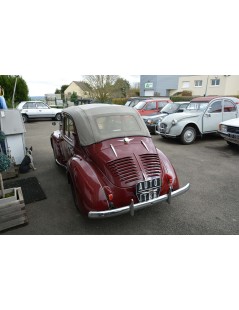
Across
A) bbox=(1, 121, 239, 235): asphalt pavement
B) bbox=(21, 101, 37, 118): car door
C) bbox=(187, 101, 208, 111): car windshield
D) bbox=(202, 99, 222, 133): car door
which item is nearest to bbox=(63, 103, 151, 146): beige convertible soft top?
bbox=(1, 121, 239, 235): asphalt pavement

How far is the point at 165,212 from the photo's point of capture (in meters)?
3.13

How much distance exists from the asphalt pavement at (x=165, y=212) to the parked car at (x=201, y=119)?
244cm

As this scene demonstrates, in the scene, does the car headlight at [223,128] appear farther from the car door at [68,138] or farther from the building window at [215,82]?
the building window at [215,82]

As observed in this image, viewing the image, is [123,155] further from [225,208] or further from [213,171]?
[213,171]

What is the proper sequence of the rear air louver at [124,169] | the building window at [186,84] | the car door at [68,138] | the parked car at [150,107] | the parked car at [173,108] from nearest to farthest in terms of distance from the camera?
the rear air louver at [124,169] → the car door at [68,138] → the parked car at [173,108] → the parked car at [150,107] → the building window at [186,84]

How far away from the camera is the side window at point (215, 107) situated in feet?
24.0

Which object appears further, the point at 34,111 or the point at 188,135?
the point at 34,111

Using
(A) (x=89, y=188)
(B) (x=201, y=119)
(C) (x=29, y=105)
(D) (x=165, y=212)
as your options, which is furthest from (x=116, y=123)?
(C) (x=29, y=105)

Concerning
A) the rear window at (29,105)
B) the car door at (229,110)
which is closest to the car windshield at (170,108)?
the car door at (229,110)

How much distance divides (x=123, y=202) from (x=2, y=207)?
1.68 meters

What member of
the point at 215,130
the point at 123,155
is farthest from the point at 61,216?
the point at 215,130

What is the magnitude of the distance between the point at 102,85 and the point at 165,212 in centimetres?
2329

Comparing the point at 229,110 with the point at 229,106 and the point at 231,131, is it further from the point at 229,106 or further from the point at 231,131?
the point at 231,131

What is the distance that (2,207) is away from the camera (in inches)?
103
